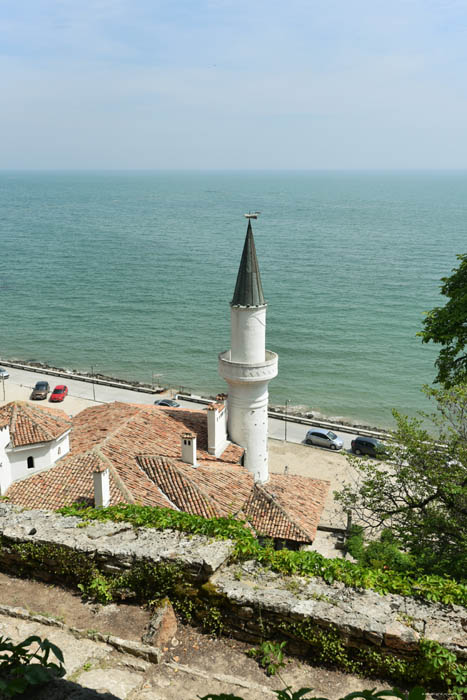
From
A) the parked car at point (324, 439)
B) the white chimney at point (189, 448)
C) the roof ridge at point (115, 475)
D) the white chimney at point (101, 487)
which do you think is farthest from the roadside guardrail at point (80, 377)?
the white chimney at point (101, 487)

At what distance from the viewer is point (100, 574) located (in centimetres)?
939

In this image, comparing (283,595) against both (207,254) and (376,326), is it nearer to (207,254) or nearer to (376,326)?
(376,326)

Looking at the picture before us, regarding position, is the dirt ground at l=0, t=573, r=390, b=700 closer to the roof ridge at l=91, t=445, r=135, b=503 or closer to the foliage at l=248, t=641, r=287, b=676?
the foliage at l=248, t=641, r=287, b=676

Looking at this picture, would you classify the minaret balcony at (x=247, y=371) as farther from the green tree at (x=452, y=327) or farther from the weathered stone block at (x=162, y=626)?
the weathered stone block at (x=162, y=626)

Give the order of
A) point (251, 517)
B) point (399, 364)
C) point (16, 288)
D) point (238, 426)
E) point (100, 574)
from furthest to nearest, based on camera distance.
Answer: point (16, 288) → point (399, 364) → point (238, 426) → point (251, 517) → point (100, 574)

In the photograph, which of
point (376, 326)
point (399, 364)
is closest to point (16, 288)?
point (376, 326)

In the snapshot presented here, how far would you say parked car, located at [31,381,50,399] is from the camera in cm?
4873

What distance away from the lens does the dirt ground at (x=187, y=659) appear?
7.36 m

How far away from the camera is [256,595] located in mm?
8406

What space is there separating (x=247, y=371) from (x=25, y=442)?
34.2 feet

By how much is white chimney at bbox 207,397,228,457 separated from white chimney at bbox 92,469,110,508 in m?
7.76

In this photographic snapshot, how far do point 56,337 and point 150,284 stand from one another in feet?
100

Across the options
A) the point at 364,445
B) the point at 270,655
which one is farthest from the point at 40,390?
the point at 270,655

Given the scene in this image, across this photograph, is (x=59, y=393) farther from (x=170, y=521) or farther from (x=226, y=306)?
(x=170, y=521)
